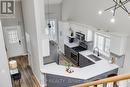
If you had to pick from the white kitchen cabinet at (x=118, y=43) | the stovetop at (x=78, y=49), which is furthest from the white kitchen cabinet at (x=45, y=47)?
the white kitchen cabinet at (x=118, y=43)

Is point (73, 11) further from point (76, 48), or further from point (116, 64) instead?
point (116, 64)

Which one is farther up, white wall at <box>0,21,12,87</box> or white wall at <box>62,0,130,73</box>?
white wall at <box>62,0,130,73</box>

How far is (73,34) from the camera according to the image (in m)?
8.67

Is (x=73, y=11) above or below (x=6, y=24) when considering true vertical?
above

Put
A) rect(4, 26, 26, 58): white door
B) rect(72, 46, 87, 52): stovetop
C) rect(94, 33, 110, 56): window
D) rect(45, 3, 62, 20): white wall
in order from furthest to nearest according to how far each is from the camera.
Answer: rect(45, 3, 62, 20): white wall
rect(4, 26, 26, 58): white door
rect(72, 46, 87, 52): stovetop
rect(94, 33, 110, 56): window

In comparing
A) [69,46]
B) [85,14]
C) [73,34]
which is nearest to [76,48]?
[69,46]

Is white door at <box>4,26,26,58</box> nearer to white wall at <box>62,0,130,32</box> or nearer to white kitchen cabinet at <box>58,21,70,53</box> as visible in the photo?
white kitchen cabinet at <box>58,21,70,53</box>

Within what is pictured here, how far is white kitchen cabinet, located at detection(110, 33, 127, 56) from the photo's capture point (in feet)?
17.1

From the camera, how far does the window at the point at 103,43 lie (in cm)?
633

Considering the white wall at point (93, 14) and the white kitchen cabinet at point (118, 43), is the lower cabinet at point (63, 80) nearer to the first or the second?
the white kitchen cabinet at point (118, 43)

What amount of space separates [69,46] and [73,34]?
88 centimetres

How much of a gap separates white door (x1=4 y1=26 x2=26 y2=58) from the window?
4907mm

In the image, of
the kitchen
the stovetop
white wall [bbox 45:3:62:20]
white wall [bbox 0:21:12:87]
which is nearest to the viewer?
white wall [bbox 0:21:12:87]

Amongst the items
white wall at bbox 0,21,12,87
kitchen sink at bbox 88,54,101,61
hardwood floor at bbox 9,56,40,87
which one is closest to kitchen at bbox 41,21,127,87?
kitchen sink at bbox 88,54,101,61
